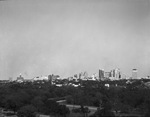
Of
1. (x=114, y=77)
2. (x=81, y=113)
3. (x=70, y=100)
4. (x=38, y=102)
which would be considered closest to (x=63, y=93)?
(x=70, y=100)

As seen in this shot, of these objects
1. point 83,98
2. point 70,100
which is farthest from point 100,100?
point 70,100

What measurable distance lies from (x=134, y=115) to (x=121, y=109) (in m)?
0.44

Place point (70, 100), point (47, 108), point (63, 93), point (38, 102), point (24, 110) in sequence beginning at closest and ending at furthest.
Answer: point (24, 110), point (47, 108), point (38, 102), point (70, 100), point (63, 93)

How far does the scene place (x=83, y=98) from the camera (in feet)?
16.6

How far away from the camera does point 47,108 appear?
375 centimetres

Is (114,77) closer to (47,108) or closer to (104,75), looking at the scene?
(104,75)

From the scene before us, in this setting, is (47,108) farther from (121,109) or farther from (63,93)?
(63,93)

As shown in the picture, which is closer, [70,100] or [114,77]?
[70,100]

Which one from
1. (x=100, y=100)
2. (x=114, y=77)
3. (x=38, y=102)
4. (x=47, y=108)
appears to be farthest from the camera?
(x=114, y=77)

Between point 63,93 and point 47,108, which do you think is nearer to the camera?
point 47,108

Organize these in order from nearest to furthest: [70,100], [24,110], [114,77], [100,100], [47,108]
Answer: [24,110]
[47,108]
[100,100]
[70,100]
[114,77]

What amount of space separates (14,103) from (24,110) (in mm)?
1110

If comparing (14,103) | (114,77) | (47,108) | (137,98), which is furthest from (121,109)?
(114,77)

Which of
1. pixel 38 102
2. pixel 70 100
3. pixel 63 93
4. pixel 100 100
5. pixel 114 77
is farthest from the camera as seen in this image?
pixel 114 77
